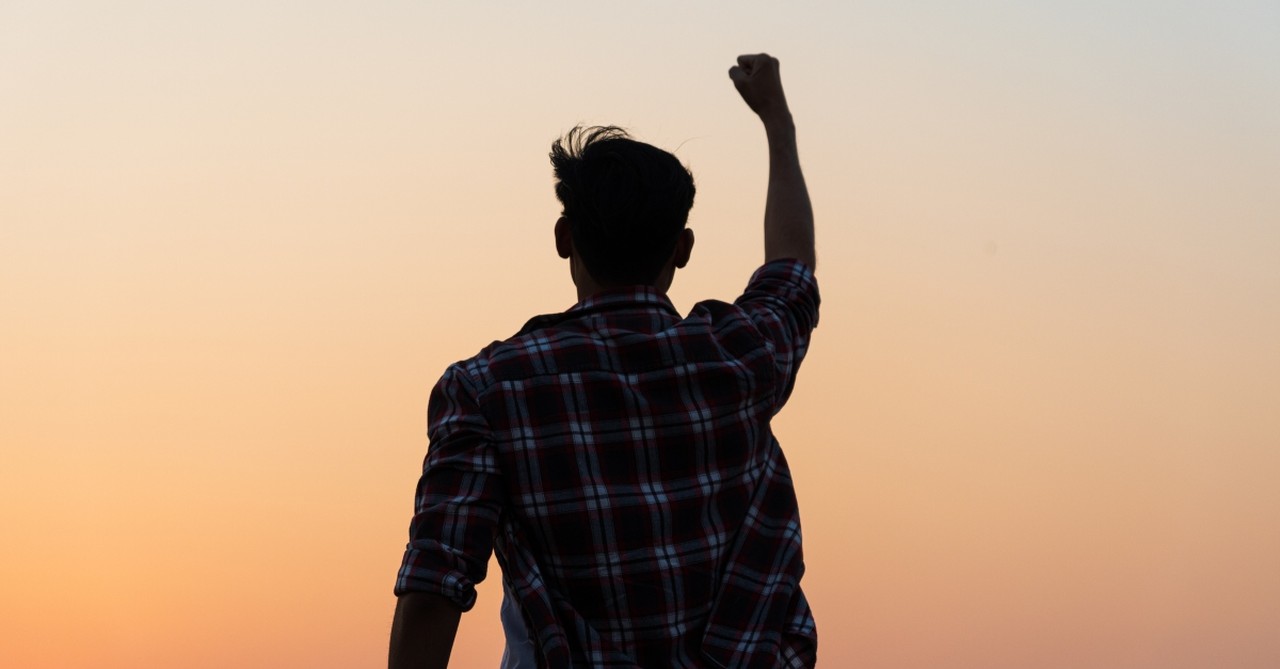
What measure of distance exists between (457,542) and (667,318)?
0.51 m

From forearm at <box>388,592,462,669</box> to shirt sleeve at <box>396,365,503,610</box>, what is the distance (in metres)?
0.02

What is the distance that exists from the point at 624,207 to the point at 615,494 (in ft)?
1.51

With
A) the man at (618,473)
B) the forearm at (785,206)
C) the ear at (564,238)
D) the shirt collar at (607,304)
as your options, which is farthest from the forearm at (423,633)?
the forearm at (785,206)

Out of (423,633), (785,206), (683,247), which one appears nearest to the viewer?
(423,633)

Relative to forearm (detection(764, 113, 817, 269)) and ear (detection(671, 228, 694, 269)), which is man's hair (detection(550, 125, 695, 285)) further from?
forearm (detection(764, 113, 817, 269))

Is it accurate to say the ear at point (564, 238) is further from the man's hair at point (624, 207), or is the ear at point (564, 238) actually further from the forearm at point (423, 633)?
the forearm at point (423, 633)

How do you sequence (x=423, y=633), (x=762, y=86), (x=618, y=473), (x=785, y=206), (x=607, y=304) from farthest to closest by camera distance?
(x=762, y=86) → (x=785, y=206) → (x=607, y=304) → (x=618, y=473) → (x=423, y=633)

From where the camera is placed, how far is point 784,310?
2.52 meters

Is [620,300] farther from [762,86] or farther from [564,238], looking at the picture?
[762,86]

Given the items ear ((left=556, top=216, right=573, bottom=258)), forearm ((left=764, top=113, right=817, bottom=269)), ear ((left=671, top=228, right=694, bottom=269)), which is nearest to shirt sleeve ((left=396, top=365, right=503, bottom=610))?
ear ((left=556, top=216, right=573, bottom=258))

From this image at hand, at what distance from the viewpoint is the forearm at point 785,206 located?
2.66m

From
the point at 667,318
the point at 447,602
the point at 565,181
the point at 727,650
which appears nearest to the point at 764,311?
the point at 667,318

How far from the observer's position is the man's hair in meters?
2.34

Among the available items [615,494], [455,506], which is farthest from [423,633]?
[615,494]
